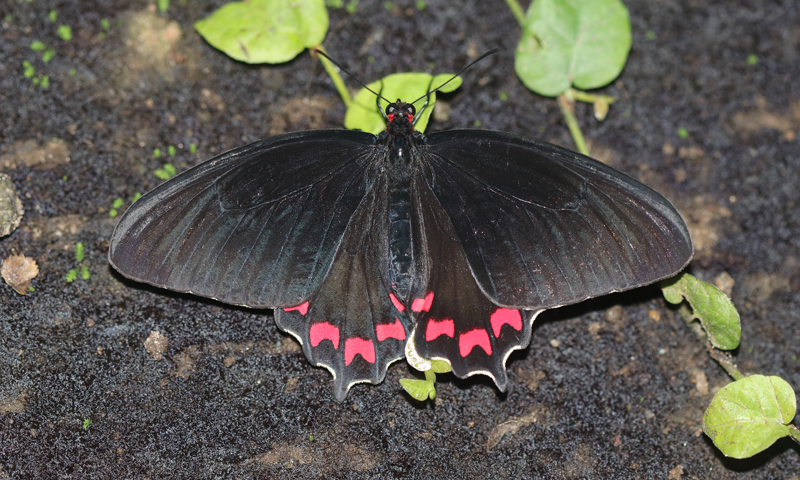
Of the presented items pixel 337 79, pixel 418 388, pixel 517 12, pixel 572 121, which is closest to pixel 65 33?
pixel 337 79

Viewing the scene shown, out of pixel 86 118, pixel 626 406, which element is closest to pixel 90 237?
pixel 86 118

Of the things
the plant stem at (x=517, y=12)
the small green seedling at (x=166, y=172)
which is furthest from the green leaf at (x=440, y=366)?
the plant stem at (x=517, y=12)

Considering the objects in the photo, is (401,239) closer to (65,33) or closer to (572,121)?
(572,121)

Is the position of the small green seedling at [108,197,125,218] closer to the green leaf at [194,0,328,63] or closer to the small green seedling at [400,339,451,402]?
the green leaf at [194,0,328,63]

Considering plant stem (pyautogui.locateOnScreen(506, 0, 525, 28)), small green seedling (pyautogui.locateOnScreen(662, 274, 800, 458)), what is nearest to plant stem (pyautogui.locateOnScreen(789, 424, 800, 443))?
small green seedling (pyautogui.locateOnScreen(662, 274, 800, 458))

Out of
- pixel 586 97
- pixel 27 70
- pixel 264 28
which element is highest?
pixel 264 28

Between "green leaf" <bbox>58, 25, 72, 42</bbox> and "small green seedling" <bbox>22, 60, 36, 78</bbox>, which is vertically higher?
"green leaf" <bbox>58, 25, 72, 42</bbox>
